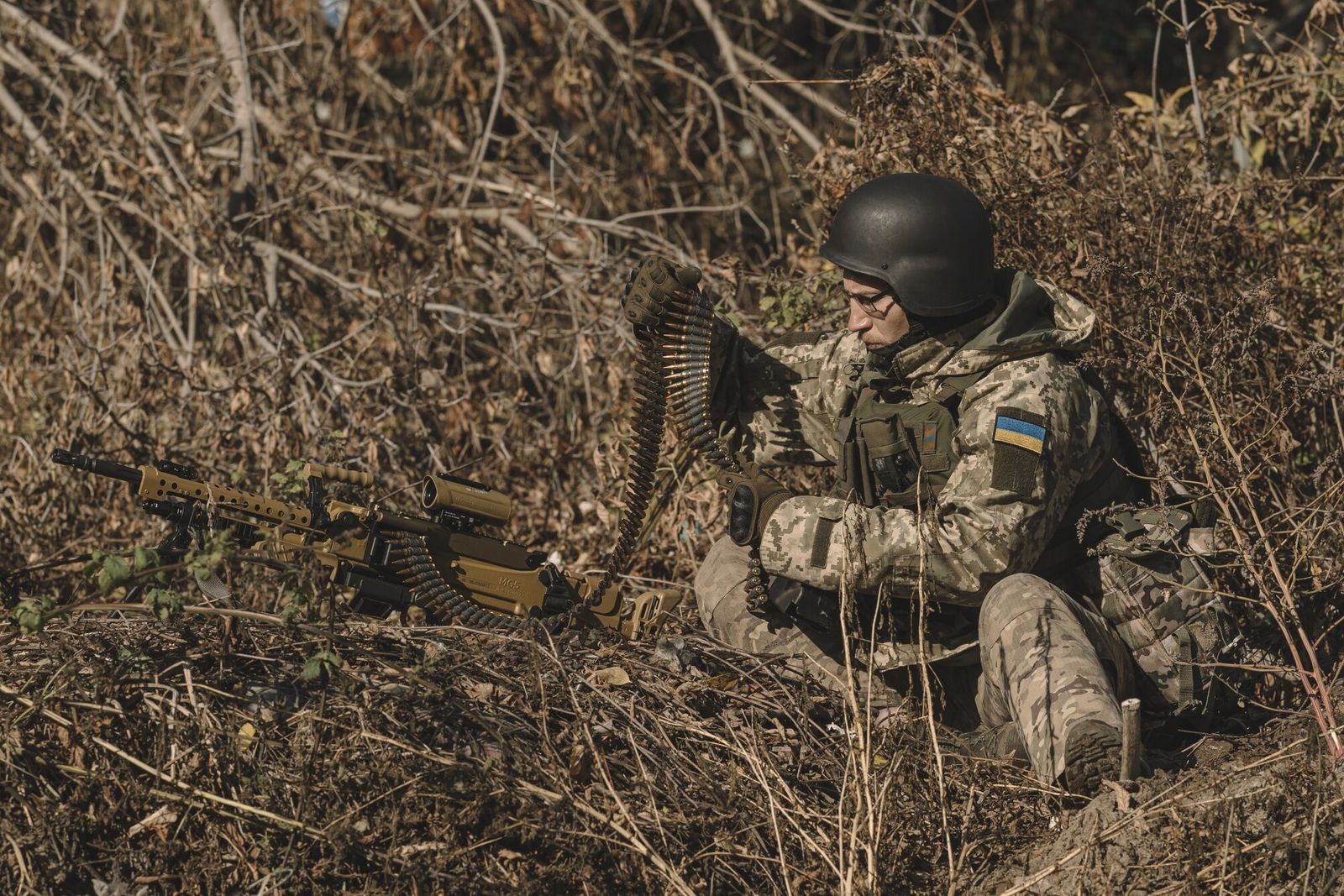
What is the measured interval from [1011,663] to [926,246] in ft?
4.41

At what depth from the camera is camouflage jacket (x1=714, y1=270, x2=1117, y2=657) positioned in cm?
463

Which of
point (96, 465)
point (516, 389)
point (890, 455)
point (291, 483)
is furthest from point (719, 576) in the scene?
point (96, 465)

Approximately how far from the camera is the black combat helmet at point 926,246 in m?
4.88

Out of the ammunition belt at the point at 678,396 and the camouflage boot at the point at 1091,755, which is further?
the ammunition belt at the point at 678,396

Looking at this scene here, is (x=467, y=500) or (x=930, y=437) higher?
(x=930, y=437)

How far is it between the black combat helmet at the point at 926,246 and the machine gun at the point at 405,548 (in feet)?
4.42

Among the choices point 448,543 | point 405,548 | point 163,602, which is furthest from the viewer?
point 448,543

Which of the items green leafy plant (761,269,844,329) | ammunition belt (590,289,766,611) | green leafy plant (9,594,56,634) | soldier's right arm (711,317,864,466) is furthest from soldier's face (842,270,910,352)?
green leafy plant (9,594,56,634)

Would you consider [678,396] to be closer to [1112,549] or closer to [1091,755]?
[1112,549]

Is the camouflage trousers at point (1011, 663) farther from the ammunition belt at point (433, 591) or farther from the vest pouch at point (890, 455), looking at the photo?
the ammunition belt at point (433, 591)

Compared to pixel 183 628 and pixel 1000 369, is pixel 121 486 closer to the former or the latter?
pixel 183 628

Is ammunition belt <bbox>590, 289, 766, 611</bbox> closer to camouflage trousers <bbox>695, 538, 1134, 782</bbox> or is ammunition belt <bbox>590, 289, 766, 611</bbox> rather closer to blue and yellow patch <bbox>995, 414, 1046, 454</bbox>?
camouflage trousers <bbox>695, 538, 1134, 782</bbox>

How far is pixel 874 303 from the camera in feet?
16.5

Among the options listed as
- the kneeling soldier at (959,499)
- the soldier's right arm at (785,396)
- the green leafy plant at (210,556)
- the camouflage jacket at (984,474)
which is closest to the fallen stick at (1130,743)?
the kneeling soldier at (959,499)
